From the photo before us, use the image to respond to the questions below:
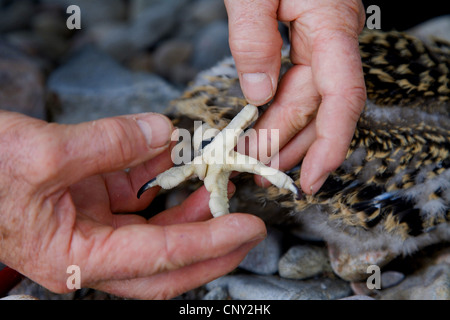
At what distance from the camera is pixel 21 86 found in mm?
2549

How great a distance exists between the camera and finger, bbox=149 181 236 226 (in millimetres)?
1393

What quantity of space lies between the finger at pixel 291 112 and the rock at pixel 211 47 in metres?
1.64

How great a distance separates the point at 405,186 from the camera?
1.49 m

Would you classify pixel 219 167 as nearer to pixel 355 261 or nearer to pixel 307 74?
pixel 307 74

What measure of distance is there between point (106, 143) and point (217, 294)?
2.41 feet

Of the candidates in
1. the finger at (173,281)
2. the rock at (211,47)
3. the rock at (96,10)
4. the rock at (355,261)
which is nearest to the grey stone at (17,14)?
the rock at (96,10)

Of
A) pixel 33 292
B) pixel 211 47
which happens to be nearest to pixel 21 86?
pixel 211 47

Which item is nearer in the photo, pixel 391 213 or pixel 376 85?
pixel 391 213

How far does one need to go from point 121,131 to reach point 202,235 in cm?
34

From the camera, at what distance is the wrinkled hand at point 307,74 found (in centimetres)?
125
